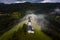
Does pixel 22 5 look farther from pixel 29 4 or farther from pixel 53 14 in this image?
pixel 53 14

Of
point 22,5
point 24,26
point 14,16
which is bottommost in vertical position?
point 24,26

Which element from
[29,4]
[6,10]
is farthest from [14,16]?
[29,4]

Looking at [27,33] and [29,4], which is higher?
[29,4]

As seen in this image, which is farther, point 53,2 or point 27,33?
point 53,2

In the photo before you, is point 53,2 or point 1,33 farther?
point 53,2

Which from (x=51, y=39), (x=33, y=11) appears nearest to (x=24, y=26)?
(x=33, y=11)

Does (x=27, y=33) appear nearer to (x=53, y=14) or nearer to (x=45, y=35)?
(x=45, y=35)

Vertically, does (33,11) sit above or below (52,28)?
above

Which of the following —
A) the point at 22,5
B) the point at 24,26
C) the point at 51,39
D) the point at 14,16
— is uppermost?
the point at 22,5
